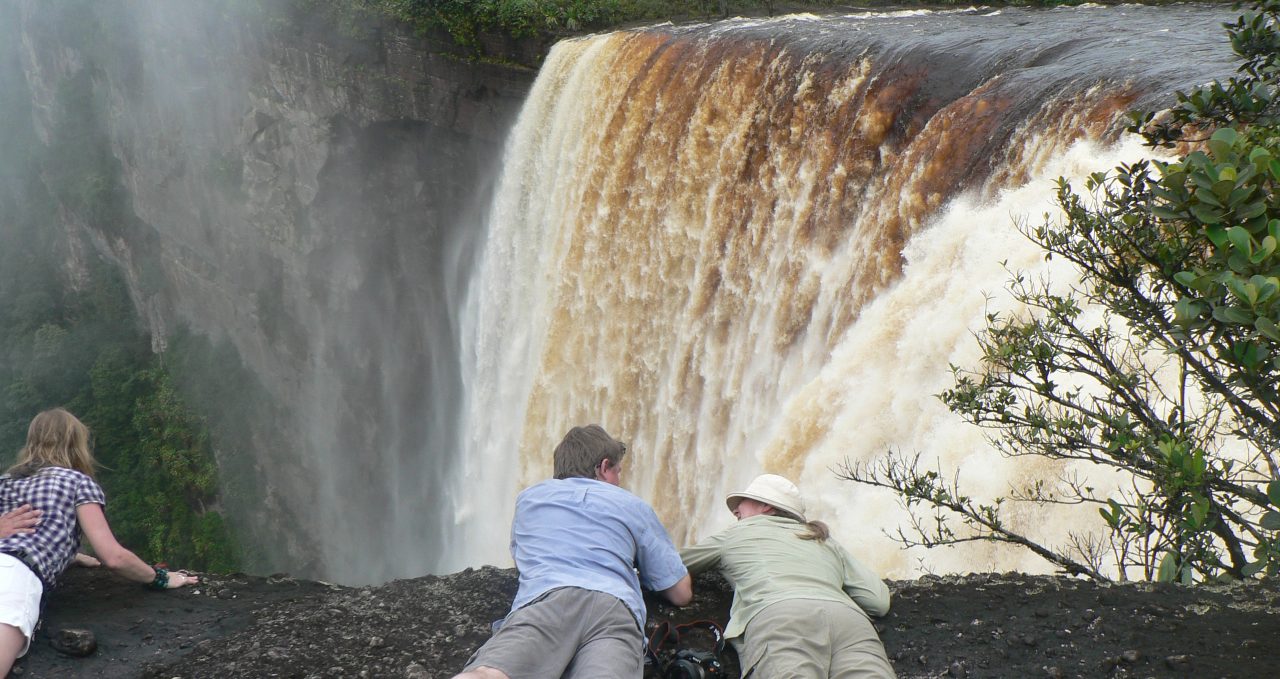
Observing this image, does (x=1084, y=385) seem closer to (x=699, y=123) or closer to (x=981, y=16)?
(x=699, y=123)

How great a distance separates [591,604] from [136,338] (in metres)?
25.2

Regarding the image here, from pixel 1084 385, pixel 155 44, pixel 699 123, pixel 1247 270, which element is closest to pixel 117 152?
pixel 155 44

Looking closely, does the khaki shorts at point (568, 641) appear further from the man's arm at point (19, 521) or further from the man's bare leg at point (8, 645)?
the man's arm at point (19, 521)

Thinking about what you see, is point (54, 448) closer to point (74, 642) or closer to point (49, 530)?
point (49, 530)

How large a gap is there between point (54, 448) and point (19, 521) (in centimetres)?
41

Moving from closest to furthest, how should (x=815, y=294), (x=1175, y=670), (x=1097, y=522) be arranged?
(x=1175, y=670), (x=1097, y=522), (x=815, y=294)

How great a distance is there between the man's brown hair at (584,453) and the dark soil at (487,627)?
62 centimetres

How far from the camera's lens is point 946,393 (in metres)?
3.77

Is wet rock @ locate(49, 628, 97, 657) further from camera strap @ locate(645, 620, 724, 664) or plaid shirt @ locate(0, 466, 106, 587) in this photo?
camera strap @ locate(645, 620, 724, 664)

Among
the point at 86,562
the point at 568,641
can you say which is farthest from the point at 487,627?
the point at 86,562

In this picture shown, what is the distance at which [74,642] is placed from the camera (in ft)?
12.5

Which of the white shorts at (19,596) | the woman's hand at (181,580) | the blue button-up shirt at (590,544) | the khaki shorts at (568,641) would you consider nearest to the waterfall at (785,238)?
the blue button-up shirt at (590,544)

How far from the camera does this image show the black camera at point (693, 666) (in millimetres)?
3262

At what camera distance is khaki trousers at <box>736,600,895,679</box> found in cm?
305
